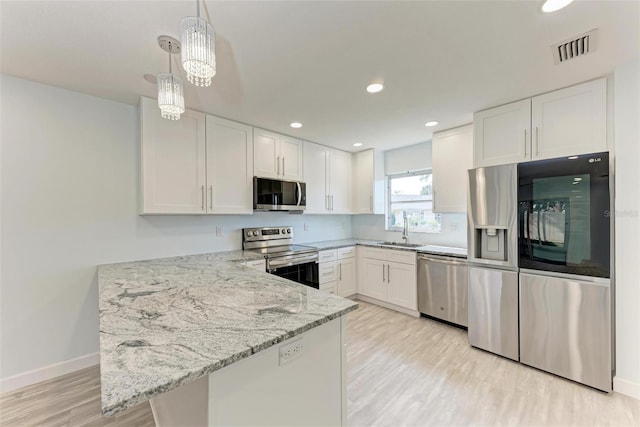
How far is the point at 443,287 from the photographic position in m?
3.17

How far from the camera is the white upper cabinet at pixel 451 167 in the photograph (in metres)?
3.14

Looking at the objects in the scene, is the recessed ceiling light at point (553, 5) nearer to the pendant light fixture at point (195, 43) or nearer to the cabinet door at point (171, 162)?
the pendant light fixture at point (195, 43)

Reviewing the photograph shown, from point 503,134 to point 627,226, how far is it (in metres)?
1.17

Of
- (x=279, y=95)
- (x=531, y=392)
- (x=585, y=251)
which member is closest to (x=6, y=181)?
(x=279, y=95)

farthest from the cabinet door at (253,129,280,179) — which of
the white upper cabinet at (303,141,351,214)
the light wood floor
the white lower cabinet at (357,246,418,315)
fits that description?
the light wood floor

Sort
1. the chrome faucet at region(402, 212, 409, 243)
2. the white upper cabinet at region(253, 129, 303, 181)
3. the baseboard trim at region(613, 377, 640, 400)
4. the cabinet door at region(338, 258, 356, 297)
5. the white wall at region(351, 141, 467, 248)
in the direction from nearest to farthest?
the baseboard trim at region(613, 377, 640, 400) → the white upper cabinet at region(253, 129, 303, 181) → the white wall at region(351, 141, 467, 248) → the cabinet door at region(338, 258, 356, 297) → the chrome faucet at region(402, 212, 409, 243)

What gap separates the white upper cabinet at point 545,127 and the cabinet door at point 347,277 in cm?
219

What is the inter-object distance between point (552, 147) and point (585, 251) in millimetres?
908

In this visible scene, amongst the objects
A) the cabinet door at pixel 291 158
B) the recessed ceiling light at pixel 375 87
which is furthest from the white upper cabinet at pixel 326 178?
the recessed ceiling light at pixel 375 87

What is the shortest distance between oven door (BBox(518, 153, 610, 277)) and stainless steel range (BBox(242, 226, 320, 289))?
224cm

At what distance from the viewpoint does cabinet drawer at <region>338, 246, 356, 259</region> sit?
3961mm

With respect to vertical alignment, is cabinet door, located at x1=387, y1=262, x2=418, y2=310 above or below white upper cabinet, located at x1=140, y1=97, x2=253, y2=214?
below

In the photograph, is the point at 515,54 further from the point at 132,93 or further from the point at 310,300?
the point at 132,93

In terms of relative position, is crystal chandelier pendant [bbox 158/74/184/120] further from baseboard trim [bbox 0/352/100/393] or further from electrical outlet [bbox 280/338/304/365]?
baseboard trim [bbox 0/352/100/393]
